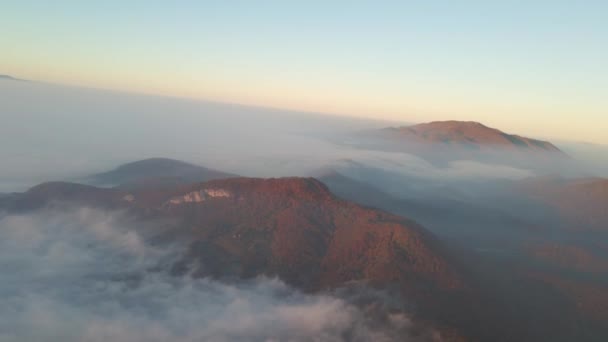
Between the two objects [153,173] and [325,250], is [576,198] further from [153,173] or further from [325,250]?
[153,173]

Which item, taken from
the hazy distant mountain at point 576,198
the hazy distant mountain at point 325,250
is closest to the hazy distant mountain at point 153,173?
the hazy distant mountain at point 325,250

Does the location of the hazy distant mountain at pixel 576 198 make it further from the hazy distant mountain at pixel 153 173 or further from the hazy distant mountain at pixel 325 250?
the hazy distant mountain at pixel 153 173

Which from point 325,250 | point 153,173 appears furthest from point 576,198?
point 153,173

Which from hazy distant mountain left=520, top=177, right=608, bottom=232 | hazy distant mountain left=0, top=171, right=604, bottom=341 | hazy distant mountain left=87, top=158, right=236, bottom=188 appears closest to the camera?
hazy distant mountain left=0, top=171, right=604, bottom=341

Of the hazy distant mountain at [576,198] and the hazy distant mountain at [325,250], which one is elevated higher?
the hazy distant mountain at [576,198]

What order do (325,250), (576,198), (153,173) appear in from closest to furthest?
(325,250) → (153,173) → (576,198)

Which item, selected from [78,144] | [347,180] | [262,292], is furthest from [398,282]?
[78,144]

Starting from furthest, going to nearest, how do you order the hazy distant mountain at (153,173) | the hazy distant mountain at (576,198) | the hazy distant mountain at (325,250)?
the hazy distant mountain at (153,173) < the hazy distant mountain at (576,198) < the hazy distant mountain at (325,250)

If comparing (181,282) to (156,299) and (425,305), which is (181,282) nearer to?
(156,299)

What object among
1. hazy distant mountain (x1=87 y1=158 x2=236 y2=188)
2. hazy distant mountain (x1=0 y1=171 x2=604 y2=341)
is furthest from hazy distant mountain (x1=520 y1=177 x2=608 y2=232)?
hazy distant mountain (x1=87 y1=158 x2=236 y2=188)

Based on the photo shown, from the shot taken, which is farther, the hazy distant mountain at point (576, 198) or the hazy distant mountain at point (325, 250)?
the hazy distant mountain at point (576, 198)

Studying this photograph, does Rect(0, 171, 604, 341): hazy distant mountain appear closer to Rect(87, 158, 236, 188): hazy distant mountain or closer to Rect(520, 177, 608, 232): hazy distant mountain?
Rect(87, 158, 236, 188): hazy distant mountain

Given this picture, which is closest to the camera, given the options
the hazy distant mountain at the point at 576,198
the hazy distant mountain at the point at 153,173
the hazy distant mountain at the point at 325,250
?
the hazy distant mountain at the point at 325,250
